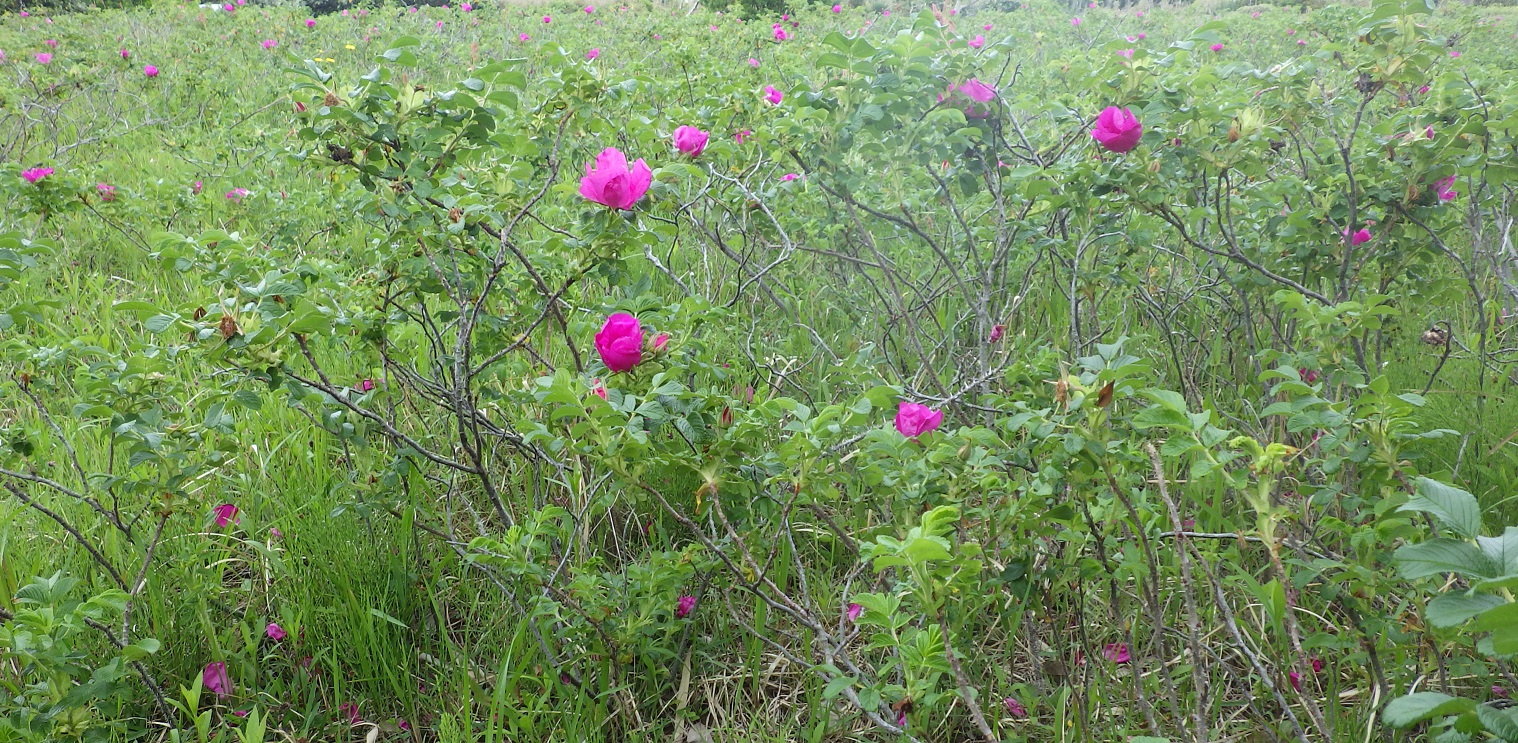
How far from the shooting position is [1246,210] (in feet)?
7.35

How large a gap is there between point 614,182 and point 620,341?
9.9 inches

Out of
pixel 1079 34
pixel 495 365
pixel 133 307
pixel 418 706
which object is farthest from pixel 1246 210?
pixel 1079 34

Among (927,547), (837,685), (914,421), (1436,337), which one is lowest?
(1436,337)

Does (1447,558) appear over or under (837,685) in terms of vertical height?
over

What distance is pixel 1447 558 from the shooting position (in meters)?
0.70

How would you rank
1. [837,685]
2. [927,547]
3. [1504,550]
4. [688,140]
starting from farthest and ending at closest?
[688,140], [837,685], [927,547], [1504,550]

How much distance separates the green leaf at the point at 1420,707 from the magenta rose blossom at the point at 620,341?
876 mm

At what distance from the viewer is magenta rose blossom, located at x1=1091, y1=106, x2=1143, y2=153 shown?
1.61m

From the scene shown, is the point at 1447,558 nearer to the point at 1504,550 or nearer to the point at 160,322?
the point at 1504,550

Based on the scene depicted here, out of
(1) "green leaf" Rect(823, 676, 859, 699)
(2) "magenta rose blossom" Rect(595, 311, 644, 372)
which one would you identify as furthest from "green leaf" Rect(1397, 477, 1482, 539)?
(2) "magenta rose blossom" Rect(595, 311, 644, 372)

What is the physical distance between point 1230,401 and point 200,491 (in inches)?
93.7

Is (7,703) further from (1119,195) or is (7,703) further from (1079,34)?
(1079,34)

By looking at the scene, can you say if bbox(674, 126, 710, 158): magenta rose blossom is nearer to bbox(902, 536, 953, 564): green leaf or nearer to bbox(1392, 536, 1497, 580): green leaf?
bbox(902, 536, 953, 564): green leaf

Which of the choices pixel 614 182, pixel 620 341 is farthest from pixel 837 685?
pixel 614 182
